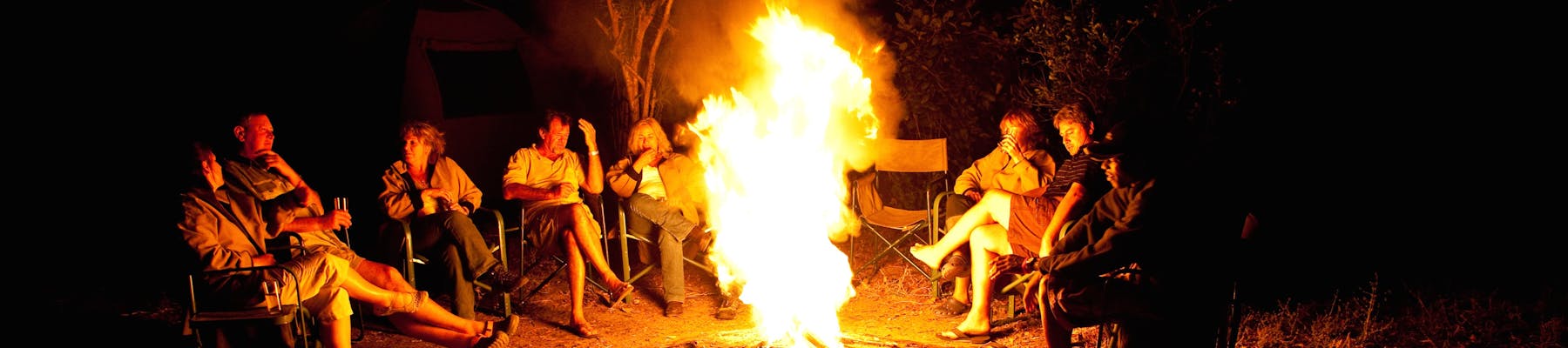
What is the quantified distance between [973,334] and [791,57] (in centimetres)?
189

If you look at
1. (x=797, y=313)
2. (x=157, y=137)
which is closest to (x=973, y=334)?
(x=797, y=313)

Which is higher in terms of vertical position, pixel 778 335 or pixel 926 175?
pixel 926 175

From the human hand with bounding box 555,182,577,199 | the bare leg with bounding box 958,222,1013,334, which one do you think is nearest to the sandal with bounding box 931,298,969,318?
the bare leg with bounding box 958,222,1013,334

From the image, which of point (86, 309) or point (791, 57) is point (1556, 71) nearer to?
point (791, 57)

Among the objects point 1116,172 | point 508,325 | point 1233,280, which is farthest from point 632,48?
point 1233,280

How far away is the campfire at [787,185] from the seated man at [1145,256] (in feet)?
3.43

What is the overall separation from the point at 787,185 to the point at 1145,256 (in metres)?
2.19

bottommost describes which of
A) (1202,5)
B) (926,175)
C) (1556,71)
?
(926,175)

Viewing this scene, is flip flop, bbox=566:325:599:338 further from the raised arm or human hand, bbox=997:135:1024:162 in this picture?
human hand, bbox=997:135:1024:162

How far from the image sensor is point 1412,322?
160 inches

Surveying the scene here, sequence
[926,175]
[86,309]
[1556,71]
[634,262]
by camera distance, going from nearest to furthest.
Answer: [86,309]
[1556,71]
[634,262]
[926,175]

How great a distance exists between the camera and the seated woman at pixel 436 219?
4.43m

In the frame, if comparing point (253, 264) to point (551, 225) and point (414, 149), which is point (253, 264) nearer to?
point (414, 149)

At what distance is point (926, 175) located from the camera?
23.0 ft
